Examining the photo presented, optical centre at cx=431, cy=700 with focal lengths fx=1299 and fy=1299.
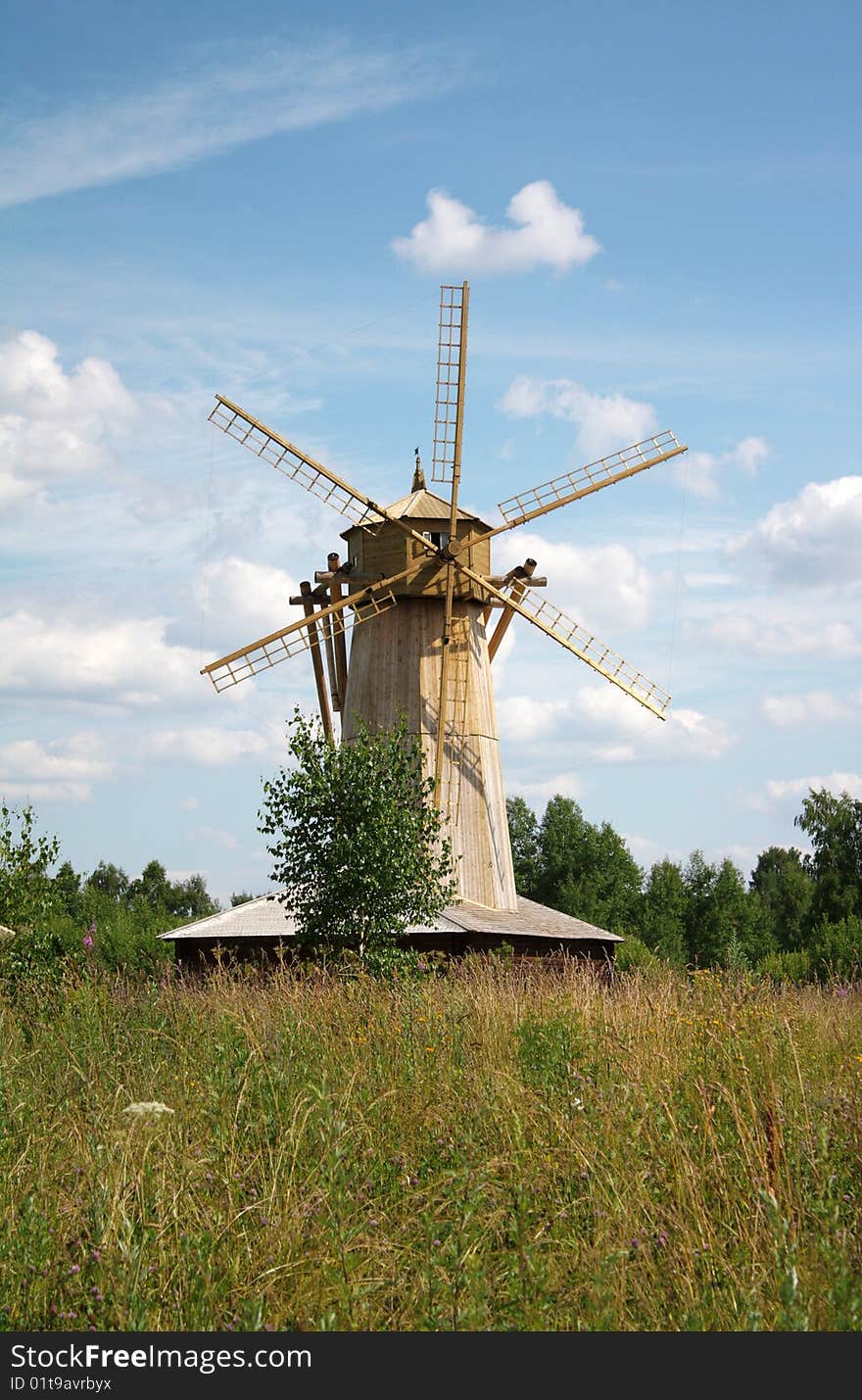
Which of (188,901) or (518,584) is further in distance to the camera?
(188,901)

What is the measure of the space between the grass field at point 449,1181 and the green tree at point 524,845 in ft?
167

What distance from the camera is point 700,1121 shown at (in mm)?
6238

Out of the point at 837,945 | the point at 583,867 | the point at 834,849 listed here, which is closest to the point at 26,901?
the point at 837,945

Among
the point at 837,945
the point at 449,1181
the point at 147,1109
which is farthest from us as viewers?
the point at 837,945

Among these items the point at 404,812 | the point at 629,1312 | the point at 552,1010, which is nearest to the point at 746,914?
the point at 404,812

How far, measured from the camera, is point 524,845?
60.9m

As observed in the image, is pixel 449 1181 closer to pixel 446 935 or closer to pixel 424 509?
pixel 446 935

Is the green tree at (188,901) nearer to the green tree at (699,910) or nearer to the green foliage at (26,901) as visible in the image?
the green tree at (699,910)

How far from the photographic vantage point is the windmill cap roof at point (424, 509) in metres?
24.5

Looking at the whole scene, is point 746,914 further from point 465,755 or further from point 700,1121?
point 700,1121

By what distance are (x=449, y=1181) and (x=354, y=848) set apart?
11.3m

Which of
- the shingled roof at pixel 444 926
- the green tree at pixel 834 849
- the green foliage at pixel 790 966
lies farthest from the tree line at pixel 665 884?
the shingled roof at pixel 444 926

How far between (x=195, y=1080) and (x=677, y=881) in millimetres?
53945

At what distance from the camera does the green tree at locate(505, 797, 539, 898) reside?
59.3 metres
